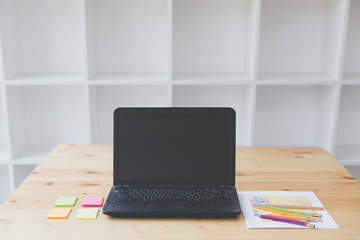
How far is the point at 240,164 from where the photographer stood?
1.69 meters

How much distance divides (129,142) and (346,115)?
192 cm

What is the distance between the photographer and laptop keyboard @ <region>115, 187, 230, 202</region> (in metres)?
1.34

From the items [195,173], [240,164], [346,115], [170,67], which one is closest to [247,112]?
[170,67]

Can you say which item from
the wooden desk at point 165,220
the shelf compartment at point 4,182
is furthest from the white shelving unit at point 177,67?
the wooden desk at point 165,220

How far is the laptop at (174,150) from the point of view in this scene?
1.41 meters

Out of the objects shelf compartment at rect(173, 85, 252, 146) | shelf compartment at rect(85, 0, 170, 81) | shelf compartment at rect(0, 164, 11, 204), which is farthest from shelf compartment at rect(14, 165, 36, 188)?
shelf compartment at rect(173, 85, 252, 146)

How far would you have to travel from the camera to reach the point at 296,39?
2.71 metres

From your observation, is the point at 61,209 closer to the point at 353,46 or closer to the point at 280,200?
the point at 280,200

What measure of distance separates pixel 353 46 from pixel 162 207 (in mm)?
2001

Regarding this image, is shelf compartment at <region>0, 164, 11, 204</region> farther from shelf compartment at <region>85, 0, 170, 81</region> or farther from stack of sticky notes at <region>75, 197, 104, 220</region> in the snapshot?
stack of sticky notes at <region>75, 197, 104, 220</region>

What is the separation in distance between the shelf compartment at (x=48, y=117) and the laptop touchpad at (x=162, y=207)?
1.54m

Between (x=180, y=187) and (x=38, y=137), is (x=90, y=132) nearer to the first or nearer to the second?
(x=38, y=137)

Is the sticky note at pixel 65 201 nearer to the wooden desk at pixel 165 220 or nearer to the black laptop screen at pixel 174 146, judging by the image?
the wooden desk at pixel 165 220

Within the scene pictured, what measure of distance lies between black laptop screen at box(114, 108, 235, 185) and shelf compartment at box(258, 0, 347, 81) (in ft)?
4.07
